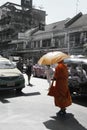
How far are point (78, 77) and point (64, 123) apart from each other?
13.4ft

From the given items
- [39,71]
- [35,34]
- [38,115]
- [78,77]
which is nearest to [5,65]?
[78,77]

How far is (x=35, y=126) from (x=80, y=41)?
3902 centimetres

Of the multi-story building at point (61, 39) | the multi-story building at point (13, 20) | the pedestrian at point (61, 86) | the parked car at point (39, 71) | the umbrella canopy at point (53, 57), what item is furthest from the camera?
the multi-story building at point (13, 20)

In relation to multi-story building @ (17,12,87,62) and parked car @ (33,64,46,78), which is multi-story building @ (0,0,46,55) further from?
parked car @ (33,64,46,78)

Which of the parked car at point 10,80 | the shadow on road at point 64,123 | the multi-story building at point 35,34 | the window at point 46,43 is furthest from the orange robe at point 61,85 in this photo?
the window at point 46,43

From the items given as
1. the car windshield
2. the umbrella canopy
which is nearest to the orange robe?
the umbrella canopy

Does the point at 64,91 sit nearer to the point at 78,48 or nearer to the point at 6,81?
the point at 6,81

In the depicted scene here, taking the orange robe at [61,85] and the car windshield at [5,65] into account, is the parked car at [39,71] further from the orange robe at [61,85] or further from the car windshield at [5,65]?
the orange robe at [61,85]

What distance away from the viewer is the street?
26.6 ft

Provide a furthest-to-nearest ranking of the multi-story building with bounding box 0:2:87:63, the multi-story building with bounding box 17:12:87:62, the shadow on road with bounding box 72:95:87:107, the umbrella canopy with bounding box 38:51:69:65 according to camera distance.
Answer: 1. the multi-story building with bounding box 0:2:87:63
2. the multi-story building with bounding box 17:12:87:62
3. the shadow on road with bounding box 72:95:87:107
4. the umbrella canopy with bounding box 38:51:69:65

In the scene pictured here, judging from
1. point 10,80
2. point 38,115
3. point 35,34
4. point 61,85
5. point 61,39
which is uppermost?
point 35,34

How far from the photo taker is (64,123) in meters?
8.48

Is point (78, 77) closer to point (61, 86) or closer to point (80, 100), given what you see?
point (80, 100)

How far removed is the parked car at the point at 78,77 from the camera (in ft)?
39.1
